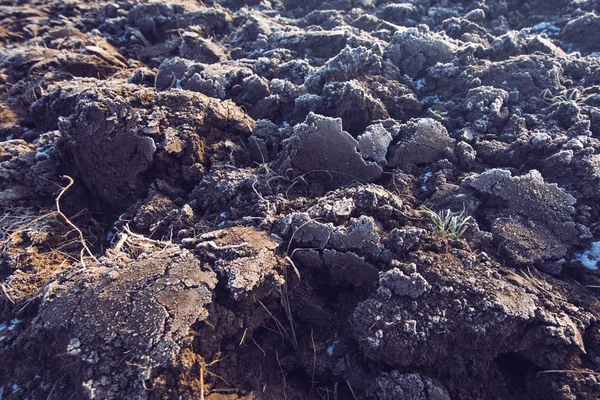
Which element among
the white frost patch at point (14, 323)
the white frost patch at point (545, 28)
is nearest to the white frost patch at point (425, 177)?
the white frost patch at point (14, 323)

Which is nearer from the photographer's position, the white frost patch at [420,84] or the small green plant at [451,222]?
the small green plant at [451,222]

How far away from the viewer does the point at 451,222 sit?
83.7 inches

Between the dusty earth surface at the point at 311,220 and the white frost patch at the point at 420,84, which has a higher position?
the white frost patch at the point at 420,84

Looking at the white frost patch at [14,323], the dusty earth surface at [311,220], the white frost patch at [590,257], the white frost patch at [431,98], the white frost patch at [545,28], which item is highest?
the white frost patch at [545,28]

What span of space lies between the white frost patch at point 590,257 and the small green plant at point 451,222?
1.90 ft

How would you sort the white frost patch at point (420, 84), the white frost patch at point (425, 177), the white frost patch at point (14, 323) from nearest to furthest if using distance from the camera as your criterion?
the white frost patch at point (14, 323) → the white frost patch at point (425, 177) → the white frost patch at point (420, 84)

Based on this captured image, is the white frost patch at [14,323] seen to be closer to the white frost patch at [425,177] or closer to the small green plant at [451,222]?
the small green plant at [451,222]

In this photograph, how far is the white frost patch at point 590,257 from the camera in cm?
205

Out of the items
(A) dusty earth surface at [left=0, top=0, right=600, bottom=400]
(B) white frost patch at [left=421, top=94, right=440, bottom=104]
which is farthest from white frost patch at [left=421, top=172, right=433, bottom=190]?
(B) white frost patch at [left=421, top=94, right=440, bottom=104]

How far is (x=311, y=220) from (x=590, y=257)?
1474mm

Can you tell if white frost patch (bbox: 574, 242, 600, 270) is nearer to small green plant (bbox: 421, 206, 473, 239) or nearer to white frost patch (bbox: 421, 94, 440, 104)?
small green plant (bbox: 421, 206, 473, 239)

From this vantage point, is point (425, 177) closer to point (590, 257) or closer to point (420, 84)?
point (590, 257)

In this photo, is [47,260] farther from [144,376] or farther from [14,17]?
[14,17]

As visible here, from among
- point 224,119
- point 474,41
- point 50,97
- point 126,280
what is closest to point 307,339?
point 126,280
